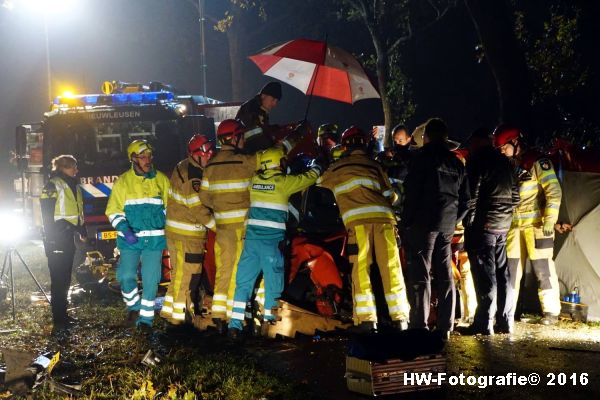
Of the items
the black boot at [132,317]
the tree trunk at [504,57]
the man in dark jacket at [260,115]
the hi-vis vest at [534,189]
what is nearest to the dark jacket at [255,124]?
the man in dark jacket at [260,115]

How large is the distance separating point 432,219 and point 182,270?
106 inches

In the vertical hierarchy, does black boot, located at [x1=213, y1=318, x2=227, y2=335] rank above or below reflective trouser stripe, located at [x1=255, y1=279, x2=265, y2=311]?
below

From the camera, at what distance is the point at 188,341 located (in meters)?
6.77

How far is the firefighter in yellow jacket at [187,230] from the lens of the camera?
7102mm

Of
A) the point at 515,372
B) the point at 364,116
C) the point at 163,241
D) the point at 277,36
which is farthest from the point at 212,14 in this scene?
the point at 515,372

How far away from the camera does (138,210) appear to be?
7.29m

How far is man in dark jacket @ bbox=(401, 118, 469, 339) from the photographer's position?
20.9ft

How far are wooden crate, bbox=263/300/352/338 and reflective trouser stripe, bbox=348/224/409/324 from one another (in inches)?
15.0

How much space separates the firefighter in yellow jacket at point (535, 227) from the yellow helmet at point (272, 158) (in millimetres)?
2387

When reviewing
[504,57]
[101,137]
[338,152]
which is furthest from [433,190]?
[101,137]

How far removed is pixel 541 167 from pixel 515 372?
2.47 metres

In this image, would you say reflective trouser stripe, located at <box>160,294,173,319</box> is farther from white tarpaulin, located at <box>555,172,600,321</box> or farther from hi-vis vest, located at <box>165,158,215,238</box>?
white tarpaulin, located at <box>555,172,600,321</box>

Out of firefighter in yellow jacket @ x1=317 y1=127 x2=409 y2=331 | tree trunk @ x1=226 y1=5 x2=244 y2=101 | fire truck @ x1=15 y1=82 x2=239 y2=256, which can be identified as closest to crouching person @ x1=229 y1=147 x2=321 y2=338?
firefighter in yellow jacket @ x1=317 y1=127 x2=409 y2=331

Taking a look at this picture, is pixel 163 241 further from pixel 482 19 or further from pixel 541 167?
pixel 482 19
